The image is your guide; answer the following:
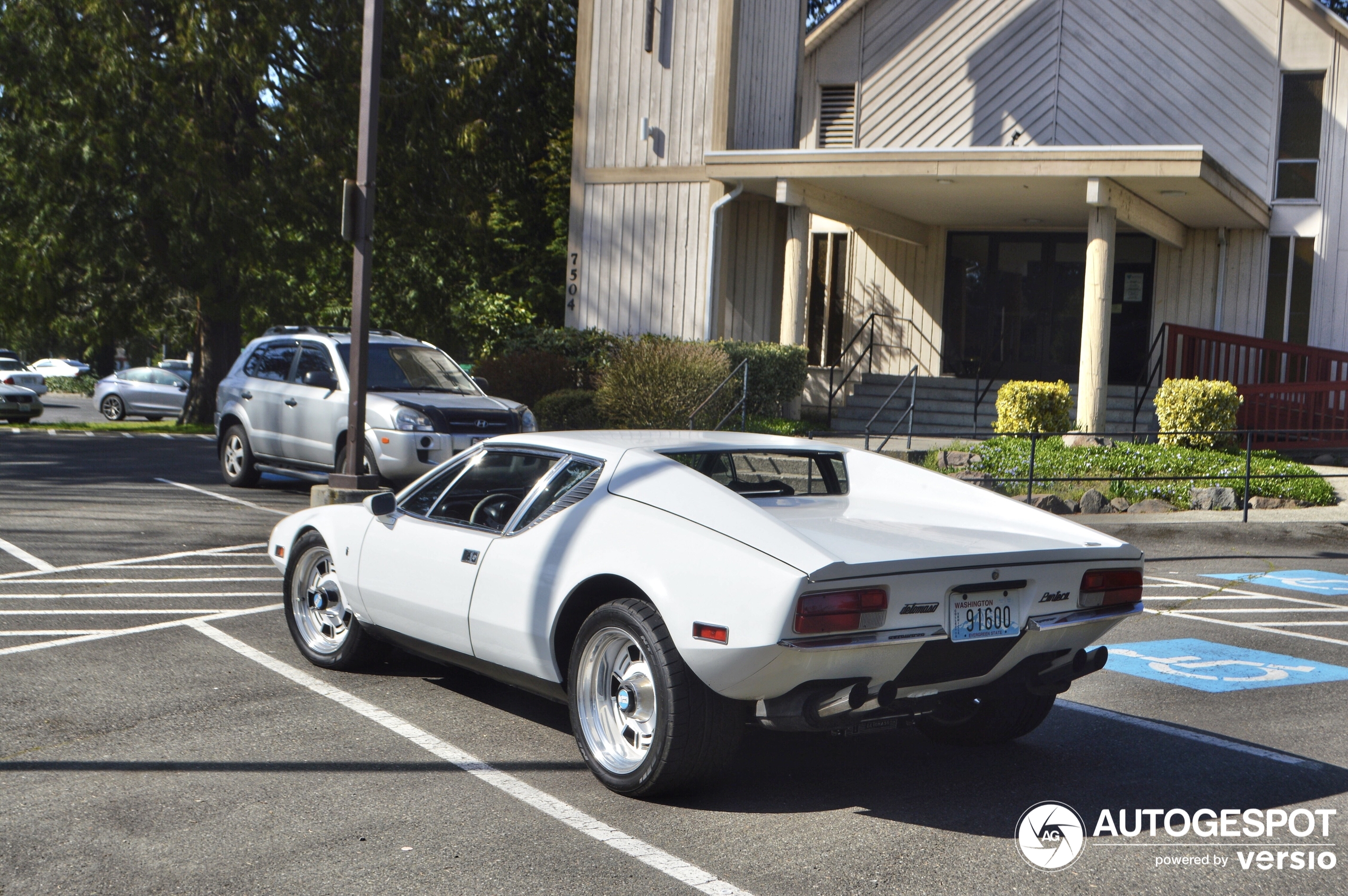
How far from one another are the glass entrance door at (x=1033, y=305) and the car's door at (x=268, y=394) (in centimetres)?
1308

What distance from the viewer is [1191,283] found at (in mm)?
22469

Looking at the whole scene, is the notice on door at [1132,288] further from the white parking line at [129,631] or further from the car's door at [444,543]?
the car's door at [444,543]

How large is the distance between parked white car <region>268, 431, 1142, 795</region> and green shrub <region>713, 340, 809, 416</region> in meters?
12.4

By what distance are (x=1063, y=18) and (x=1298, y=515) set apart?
462 inches

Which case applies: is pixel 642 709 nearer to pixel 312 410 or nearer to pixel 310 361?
pixel 312 410

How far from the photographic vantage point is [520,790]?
15.8 feet

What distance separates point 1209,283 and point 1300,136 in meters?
2.91

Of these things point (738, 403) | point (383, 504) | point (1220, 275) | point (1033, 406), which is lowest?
point (383, 504)

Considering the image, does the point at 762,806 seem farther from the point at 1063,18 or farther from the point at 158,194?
the point at 158,194

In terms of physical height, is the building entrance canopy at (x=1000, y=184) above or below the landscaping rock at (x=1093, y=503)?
above

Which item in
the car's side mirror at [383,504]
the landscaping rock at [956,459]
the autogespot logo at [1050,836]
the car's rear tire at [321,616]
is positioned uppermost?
the car's side mirror at [383,504]

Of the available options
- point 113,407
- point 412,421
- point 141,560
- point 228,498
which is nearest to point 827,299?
point 412,421

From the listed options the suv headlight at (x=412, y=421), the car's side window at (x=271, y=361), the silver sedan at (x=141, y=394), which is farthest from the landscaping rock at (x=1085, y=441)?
the silver sedan at (x=141, y=394)

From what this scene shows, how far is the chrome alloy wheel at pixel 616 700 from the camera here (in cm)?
473
